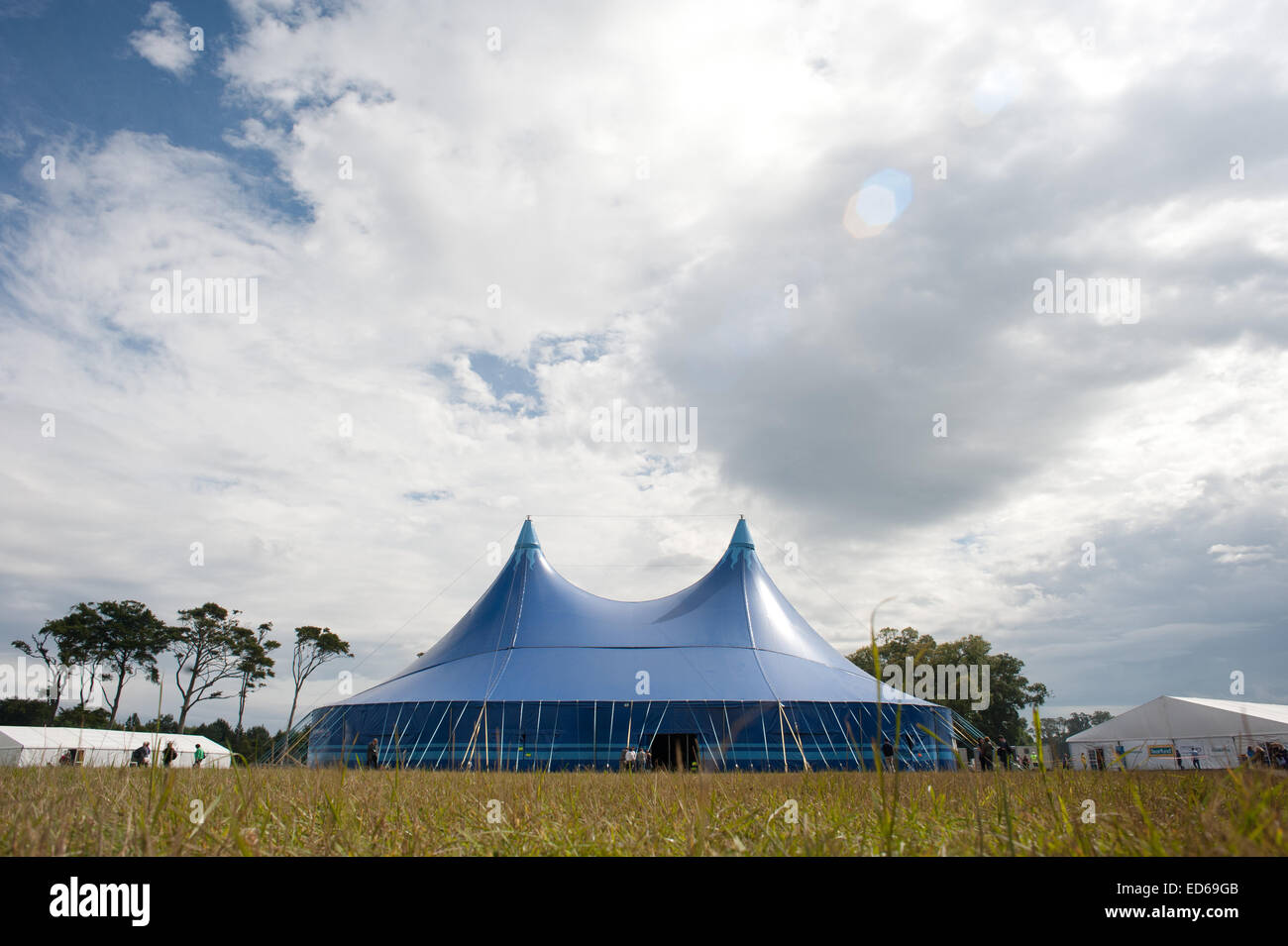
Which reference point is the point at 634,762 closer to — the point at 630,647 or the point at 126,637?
the point at 630,647

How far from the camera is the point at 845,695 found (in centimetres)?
1872

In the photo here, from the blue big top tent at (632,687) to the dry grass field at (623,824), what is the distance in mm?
12671

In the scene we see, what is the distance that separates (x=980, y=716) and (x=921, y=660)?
507 centimetres

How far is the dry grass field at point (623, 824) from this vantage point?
1.54 meters

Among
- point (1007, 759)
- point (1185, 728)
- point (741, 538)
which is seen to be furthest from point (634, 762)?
point (1185, 728)

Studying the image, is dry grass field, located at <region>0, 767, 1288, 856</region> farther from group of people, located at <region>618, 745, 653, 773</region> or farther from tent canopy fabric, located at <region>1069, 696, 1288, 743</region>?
tent canopy fabric, located at <region>1069, 696, 1288, 743</region>

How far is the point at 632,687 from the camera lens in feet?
60.4

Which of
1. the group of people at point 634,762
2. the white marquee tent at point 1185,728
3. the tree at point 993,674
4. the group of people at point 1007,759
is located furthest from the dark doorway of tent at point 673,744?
the tree at point 993,674

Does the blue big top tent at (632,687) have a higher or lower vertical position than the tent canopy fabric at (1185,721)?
higher

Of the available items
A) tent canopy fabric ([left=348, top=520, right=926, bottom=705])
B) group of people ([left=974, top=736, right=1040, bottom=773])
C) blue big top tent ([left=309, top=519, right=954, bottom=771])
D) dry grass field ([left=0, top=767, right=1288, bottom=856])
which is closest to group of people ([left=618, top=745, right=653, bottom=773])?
blue big top tent ([left=309, top=519, right=954, bottom=771])

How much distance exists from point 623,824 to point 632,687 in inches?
655

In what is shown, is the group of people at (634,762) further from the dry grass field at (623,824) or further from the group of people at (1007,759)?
the dry grass field at (623,824)
